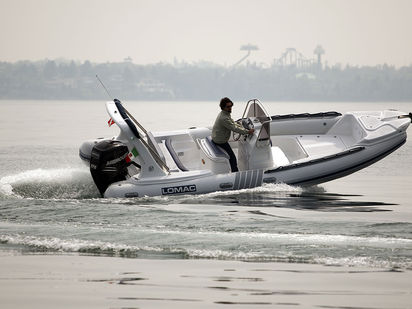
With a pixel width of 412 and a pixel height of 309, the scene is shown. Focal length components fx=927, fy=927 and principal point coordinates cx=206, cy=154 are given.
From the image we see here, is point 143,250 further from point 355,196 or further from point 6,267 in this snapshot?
point 355,196

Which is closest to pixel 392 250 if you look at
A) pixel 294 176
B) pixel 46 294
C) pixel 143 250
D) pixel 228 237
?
pixel 228 237

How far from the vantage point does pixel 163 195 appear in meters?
15.2

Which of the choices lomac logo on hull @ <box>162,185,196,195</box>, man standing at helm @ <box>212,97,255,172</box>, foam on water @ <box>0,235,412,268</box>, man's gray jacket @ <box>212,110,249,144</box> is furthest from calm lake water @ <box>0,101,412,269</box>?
man's gray jacket @ <box>212,110,249,144</box>

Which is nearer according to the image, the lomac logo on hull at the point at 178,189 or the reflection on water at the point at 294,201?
the reflection on water at the point at 294,201

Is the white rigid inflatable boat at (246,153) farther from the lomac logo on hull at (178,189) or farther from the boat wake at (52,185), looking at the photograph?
the boat wake at (52,185)

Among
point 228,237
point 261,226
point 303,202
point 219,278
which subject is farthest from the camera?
point 303,202

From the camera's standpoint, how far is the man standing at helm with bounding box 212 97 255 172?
15.6 meters

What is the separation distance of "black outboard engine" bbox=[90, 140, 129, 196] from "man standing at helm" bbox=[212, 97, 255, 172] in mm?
1640

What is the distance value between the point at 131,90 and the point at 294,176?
183 metres

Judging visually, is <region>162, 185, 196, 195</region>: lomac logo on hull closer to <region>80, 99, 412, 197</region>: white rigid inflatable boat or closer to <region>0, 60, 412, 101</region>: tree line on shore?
<region>80, 99, 412, 197</region>: white rigid inflatable boat

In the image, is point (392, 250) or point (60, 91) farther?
point (60, 91)

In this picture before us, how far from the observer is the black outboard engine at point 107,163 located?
14859 millimetres

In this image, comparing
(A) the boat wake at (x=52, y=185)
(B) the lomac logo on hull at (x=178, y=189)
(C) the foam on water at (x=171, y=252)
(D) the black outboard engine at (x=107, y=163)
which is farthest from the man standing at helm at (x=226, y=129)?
(C) the foam on water at (x=171, y=252)

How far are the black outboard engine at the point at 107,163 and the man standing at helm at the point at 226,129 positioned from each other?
1.64 m
